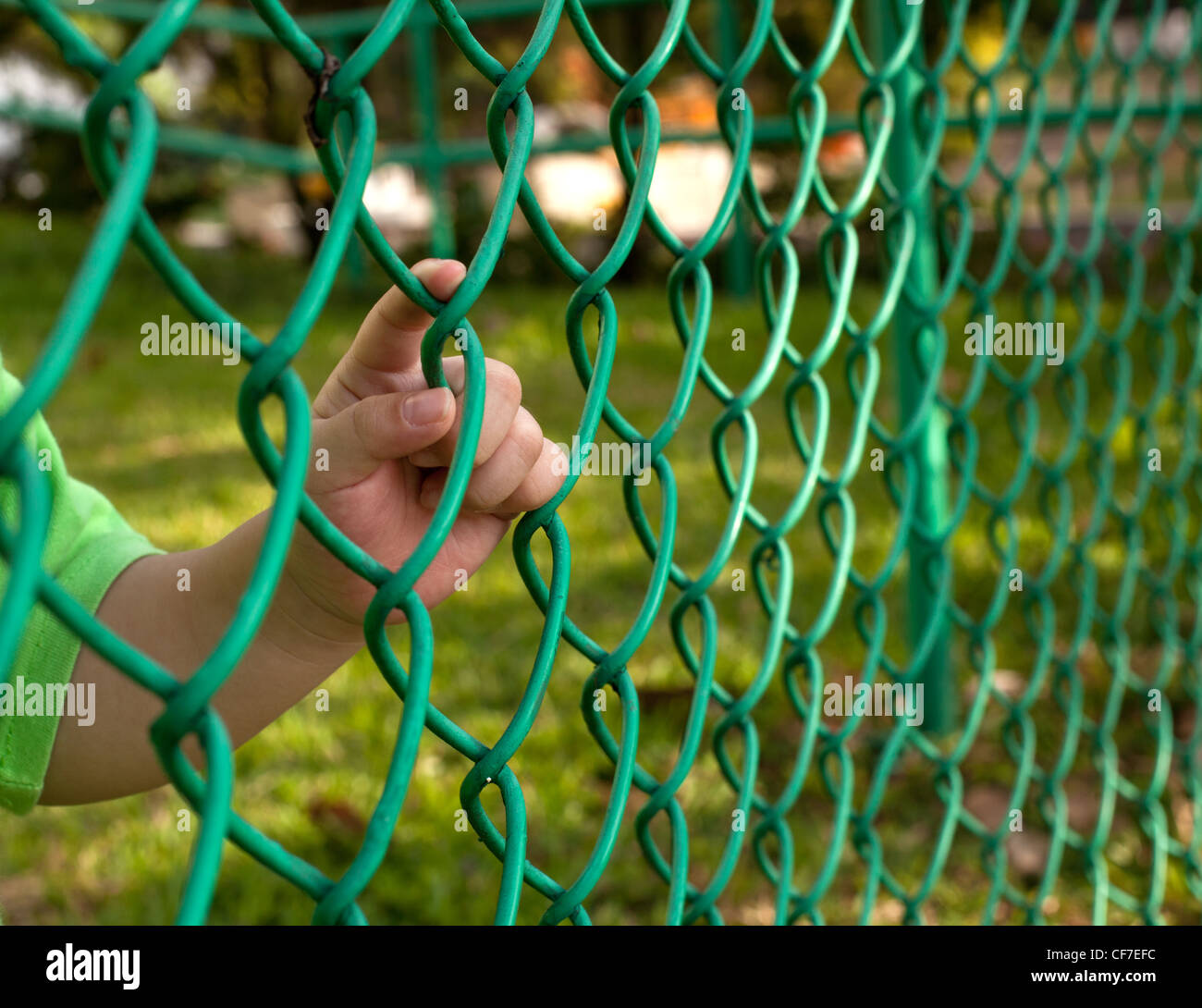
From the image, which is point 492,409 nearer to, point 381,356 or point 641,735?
point 381,356

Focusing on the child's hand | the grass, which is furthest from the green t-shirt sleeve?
the grass

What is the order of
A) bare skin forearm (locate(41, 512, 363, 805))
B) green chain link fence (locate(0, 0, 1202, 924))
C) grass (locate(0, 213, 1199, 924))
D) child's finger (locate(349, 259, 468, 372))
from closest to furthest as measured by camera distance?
green chain link fence (locate(0, 0, 1202, 924))
child's finger (locate(349, 259, 468, 372))
bare skin forearm (locate(41, 512, 363, 805))
grass (locate(0, 213, 1199, 924))

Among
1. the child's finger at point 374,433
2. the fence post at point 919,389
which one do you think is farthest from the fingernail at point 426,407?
the fence post at point 919,389

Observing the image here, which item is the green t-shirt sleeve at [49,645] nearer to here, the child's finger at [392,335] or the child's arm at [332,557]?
the child's arm at [332,557]

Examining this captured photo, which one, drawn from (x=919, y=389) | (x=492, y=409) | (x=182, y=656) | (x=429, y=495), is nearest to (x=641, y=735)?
(x=919, y=389)

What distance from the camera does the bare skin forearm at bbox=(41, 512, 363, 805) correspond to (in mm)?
983

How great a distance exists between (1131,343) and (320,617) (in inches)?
181

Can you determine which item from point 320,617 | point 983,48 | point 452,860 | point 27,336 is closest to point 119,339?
point 27,336

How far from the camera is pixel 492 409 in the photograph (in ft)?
2.58

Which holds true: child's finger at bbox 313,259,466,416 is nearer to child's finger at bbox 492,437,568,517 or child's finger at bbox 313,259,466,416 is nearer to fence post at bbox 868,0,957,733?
child's finger at bbox 492,437,568,517

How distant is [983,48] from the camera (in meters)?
9.30

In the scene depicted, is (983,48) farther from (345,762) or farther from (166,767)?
(166,767)

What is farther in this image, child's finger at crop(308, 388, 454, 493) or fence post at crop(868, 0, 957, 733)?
fence post at crop(868, 0, 957, 733)

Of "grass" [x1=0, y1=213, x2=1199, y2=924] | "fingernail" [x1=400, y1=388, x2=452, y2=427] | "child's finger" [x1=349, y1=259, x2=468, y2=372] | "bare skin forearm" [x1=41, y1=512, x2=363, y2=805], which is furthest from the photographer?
"grass" [x1=0, y1=213, x2=1199, y2=924]
